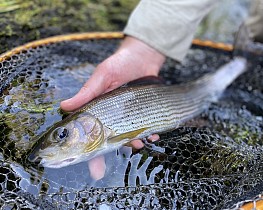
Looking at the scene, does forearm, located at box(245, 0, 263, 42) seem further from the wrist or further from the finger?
the finger

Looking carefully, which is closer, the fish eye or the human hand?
the fish eye

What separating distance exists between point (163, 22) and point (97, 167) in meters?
1.25

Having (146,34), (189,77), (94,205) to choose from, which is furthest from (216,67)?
(94,205)

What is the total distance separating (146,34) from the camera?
8.45 feet

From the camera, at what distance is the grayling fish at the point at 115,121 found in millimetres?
1675

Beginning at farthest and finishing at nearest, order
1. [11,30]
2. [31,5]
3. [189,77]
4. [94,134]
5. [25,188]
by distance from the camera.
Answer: [31,5], [189,77], [11,30], [94,134], [25,188]

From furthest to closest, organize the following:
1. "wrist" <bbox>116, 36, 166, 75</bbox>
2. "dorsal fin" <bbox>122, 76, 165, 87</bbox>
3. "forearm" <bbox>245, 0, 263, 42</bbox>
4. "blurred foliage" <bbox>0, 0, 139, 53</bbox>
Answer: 1. "forearm" <bbox>245, 0, 263, 42</bbox>
2. "blurred foliage" <bbox>0, 0, 139, 53</bbox>
3. "wrist" <bbox>116, 36, 166, 75</bbox>
4. "dorsal fin" <bbox>122, 76, 165, 87</bbox>

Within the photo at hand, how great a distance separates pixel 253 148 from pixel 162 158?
21.1 inches

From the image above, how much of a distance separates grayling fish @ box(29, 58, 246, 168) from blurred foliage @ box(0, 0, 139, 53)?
0.88m

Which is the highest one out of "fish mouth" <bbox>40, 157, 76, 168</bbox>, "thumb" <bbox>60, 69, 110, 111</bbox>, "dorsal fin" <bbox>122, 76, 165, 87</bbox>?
"thumb" <bbox>60, 69, 110, 111</bbox>

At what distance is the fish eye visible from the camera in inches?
65.9

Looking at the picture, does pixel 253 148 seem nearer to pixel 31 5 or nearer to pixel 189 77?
pixel 189 77

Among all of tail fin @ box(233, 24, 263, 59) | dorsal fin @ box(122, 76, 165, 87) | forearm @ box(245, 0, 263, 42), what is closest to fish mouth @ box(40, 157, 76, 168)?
dorsal fin @ box(122, 76, 165, 87)

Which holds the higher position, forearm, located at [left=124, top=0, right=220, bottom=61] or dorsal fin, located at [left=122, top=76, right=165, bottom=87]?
forearm, located at [left=124, top=0, right=220, bottom=61]
